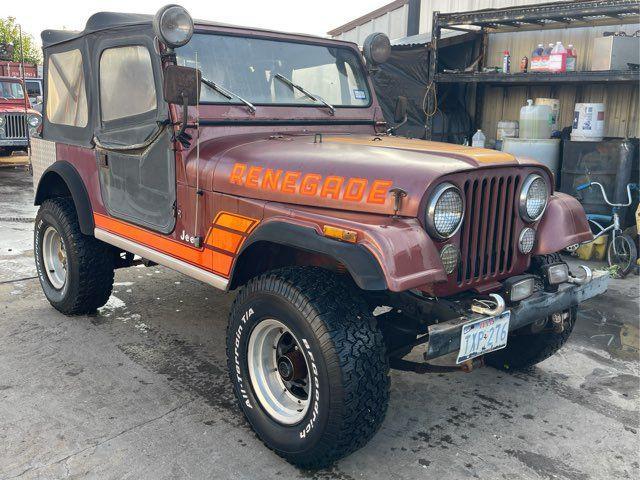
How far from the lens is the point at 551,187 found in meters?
3.17

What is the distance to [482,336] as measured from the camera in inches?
102

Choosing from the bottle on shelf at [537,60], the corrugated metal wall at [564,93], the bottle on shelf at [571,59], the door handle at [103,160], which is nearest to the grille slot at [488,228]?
the door handle at [103,160]

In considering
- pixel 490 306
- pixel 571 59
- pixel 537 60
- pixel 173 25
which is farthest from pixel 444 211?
pixel 571 59

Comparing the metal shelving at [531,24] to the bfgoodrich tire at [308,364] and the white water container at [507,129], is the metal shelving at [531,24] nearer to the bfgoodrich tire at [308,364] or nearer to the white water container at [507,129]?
the white water container at [507,129]

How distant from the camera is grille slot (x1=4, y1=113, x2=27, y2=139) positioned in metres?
13.7

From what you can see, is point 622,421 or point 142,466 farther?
point 622,421

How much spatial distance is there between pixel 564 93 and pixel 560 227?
603 cm

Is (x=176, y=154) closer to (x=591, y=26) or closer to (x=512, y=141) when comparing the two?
(x=512, y=141)

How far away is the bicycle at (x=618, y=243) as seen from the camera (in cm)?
611

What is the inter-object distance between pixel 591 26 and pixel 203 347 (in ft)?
22.2

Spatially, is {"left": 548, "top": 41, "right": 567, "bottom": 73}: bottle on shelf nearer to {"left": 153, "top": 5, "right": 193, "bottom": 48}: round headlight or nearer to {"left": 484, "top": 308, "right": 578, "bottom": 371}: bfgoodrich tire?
{"left": 484, "top": 308, "right": 578, "bottom": 371}: bfgoodrich tire

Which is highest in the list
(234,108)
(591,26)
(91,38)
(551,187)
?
(591,26)

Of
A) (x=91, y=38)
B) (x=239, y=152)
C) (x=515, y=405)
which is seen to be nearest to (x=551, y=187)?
(x=515, y=405)

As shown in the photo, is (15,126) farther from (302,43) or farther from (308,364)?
(308,364)
